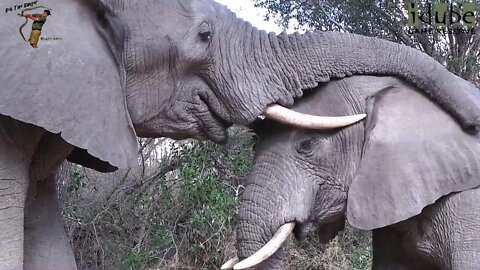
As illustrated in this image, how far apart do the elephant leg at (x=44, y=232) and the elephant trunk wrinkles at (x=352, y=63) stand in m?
0.91

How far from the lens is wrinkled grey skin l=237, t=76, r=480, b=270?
8.05ft

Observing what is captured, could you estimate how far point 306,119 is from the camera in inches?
95.7

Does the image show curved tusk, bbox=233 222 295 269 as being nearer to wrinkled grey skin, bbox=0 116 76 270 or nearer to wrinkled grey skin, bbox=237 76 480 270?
wrinkled grey skin, bbox=237 76 480 270

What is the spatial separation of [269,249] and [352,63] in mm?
703

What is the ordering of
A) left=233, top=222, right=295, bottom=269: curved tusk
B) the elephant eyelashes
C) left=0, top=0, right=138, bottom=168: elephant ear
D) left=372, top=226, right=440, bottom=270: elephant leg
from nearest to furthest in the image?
left=0, top=0, right=138, bottom=168: elephant ear < the elephant eyelashes < left=233, top=222, right=295, bottom=269: curved tusk < left=372, top=226, right=440, bottom=270: elephant leg

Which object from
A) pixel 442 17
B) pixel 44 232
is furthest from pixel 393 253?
pixel 442 17

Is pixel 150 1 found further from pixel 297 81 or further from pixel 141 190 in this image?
pixel 141 190

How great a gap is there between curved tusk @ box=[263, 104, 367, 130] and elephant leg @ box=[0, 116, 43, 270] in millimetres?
794

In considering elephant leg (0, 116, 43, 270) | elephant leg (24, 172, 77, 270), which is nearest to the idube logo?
elephant leg (24, 172, 77, 270)

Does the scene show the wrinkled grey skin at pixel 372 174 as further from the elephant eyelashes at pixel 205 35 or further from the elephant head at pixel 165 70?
the elephant eyelashes at pixel 205 35

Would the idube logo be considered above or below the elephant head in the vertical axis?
above

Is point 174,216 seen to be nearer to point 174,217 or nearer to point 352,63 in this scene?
point 174,217

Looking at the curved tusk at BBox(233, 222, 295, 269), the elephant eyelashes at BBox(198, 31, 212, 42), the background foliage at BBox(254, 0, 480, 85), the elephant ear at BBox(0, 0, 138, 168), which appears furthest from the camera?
the background foliage at BBox(254, 0, 480, 85)

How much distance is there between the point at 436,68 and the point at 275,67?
608 millimetres
